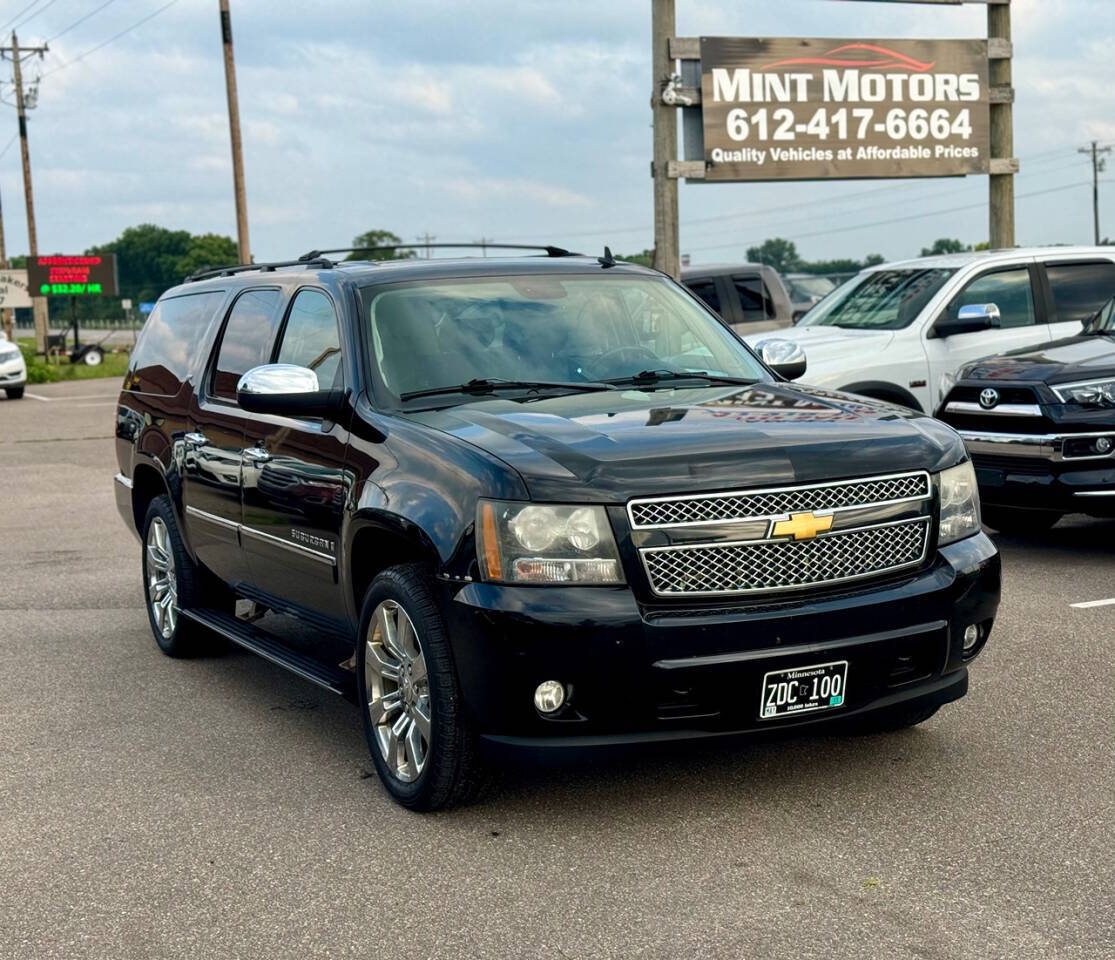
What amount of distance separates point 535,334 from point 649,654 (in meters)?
1.87

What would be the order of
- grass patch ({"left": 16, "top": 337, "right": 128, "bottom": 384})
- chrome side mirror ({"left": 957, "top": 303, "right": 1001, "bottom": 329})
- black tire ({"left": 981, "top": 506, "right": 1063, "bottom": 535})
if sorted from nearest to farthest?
black tire ({"left": 981, "top": 506, "right": 1063, "bottom": 535}) < chrome side mirror ({"left": 957, "top": 303, "right": 1001, "bottom": 329}) < grass patch ({"left": 16, "top": 337, "right": 128, "bottom": 384})

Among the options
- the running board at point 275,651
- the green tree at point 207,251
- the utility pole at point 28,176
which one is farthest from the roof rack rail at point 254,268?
the green tree at point 207,251

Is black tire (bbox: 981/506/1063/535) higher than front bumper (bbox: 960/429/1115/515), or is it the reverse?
front bumper (bbox: 960/429/1115/515)

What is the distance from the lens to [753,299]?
18.8 m

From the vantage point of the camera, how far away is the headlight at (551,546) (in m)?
4.50

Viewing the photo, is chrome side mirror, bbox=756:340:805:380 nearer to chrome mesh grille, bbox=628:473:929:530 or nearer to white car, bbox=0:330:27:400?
chrome mesh grille, bbox=628:473:929:530

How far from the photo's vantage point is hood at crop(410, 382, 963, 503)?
4562mm

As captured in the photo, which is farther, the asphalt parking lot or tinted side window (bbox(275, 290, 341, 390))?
tinted side window (bbox(275, 290, 341, 390))

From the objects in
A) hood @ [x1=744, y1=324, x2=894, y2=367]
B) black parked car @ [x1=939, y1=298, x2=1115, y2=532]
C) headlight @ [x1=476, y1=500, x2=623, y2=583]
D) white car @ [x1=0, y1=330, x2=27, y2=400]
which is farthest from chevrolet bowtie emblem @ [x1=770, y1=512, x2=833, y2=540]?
white car @ [x1=0, y1=330, x2=27, y2=400]

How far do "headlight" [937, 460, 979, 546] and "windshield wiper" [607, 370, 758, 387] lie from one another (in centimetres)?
107

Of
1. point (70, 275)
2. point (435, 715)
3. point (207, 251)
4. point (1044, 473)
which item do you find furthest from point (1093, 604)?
point (207, 251)

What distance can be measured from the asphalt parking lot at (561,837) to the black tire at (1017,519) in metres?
3.02

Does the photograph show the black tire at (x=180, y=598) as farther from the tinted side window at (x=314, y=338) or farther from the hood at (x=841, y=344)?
the hood at (x=841, y=344)

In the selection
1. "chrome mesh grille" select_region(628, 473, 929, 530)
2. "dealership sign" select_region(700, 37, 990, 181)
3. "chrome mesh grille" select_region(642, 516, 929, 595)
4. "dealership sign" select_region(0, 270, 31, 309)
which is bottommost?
"chrome mesh grille" select_region(642, 516, 929, 595)
